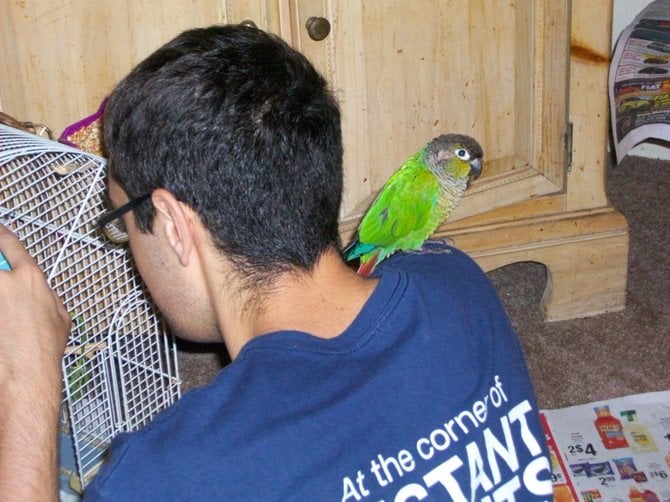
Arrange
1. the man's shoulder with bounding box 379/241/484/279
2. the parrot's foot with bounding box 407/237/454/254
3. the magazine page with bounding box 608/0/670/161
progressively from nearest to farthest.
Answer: the man's shoulder with bounding box 379/241/484/279, the parrot's foot with bounding box 407/237/454/254, the magazine page with bounding box 608/0/670/161

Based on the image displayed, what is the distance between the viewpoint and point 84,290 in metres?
1.17

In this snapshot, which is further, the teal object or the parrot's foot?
the parrot's foot

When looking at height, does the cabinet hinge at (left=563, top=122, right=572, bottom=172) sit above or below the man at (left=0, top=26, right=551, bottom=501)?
below

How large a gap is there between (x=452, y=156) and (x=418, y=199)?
0.30 ft

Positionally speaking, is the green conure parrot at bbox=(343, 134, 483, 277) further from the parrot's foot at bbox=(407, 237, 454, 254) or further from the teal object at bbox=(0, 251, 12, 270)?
the teal object at bbox=(0, 251, 12, 270)

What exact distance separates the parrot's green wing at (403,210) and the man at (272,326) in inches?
20.3

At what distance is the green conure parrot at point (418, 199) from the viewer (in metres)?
1.33

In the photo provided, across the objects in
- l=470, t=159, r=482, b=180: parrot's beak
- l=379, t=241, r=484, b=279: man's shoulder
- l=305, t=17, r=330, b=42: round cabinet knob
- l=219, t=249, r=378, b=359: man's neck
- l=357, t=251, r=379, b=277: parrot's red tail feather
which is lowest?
l=357, t=251, r=379, b=277: parrot's red tail feather

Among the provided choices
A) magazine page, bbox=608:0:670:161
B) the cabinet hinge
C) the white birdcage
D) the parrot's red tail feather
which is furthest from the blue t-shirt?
magazine page, bbox=608:0:670:161

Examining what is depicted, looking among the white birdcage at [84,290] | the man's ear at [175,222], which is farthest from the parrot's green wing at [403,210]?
the man's ear at [175,222]

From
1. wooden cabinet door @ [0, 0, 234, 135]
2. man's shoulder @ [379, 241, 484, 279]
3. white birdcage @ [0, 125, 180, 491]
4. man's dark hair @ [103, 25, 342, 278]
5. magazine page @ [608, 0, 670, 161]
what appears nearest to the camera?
man's dark hair @ [103, 25, 342, 278]

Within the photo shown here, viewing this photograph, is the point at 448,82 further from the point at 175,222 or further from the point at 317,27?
the point at 175,222

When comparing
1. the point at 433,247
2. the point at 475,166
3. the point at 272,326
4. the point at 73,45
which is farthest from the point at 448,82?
the point at 272,326

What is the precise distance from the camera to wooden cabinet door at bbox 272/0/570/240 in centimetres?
147
